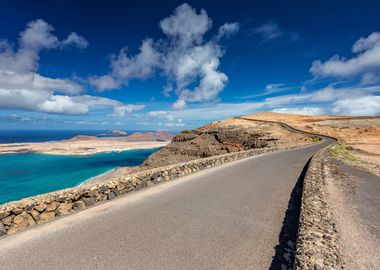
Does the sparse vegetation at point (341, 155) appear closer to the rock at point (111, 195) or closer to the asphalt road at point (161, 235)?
the asphalt road at point (161, 235)

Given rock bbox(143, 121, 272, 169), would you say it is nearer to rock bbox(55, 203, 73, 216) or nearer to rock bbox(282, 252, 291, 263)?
rock bbox(55, 203, 73, 216)

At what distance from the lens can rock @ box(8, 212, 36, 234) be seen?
6.86 meters

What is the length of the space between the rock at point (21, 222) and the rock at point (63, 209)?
0.78 metres

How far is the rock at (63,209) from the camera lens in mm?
8008

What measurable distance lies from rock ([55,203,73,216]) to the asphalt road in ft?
1.34

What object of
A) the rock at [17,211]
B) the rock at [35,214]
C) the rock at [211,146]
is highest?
the rock at [17,211]

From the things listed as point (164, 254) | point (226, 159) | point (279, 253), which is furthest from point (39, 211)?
point (226, 159)

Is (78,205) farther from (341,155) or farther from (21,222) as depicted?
(341,155)

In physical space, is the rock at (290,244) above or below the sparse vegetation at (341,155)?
above

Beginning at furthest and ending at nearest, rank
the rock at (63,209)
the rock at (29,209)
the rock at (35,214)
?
1. the rock at (63,209)
2. the rock at (35,214)
3. the rock at (29,209)

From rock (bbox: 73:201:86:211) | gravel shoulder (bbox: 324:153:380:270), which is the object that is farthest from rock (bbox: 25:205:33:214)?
gravel shoulder (bbox: 324:153:380:270)

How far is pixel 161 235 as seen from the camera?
6316 mm

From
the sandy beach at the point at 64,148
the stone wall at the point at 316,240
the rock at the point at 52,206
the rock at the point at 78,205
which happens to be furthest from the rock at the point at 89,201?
the sandy beach at the point at 64,148

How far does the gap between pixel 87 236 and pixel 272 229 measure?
5071mm
